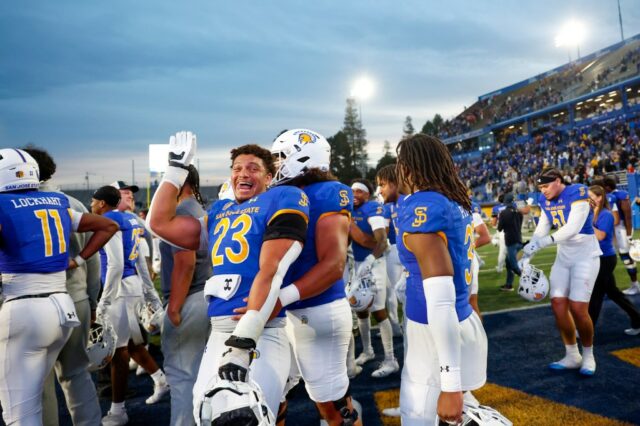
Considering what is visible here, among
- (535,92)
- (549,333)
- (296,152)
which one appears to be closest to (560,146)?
(535,92)

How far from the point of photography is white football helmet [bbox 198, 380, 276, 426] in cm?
176

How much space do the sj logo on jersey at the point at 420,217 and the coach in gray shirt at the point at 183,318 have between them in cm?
155

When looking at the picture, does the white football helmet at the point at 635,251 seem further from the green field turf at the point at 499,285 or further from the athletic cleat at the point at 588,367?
the athletic cleat at the point at 588,367

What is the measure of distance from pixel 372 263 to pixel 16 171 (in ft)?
13.5

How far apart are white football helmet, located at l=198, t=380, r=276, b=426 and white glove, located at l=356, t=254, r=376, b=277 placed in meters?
3.81

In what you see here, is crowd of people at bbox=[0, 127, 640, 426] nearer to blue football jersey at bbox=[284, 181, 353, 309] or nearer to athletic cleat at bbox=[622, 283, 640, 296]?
blue football jersey at bbox=[284, 181, 353, 309]

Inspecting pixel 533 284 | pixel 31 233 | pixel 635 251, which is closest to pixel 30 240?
pixel 31 233

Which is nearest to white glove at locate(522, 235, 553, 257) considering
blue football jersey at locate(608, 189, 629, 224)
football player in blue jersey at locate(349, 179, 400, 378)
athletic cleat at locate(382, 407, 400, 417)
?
football player in blue jersey at locate(349, 179, 400, 378)

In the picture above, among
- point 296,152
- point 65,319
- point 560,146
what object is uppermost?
point 560,146

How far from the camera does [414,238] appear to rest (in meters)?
2.29

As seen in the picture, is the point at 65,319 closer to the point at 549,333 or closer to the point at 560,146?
the point at 549,333

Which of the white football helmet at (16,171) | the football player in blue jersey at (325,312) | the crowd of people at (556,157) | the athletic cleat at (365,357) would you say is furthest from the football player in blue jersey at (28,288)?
the crowd of people at (556,157)

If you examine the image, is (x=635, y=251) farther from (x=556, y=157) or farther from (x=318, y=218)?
Result: (x=556, y=157)

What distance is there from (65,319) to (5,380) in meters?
0.50
